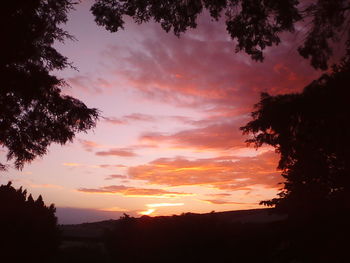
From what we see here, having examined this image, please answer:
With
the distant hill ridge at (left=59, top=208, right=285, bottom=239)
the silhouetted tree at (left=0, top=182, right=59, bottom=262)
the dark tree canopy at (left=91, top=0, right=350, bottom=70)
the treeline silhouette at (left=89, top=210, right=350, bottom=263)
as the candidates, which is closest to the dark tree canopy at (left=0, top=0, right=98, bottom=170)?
the dark tree canopy at (left=91, top=0, right=350, bottom=70)

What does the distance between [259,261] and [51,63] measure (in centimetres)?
2183

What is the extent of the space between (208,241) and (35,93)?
2211 centimetres

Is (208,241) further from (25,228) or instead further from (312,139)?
(25,228)

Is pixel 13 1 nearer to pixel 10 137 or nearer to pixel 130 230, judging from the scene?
pixel 10 137

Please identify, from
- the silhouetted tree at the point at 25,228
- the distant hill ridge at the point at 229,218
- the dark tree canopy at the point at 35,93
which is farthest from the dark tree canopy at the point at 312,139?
the silhouetted tree at the point at 25,228

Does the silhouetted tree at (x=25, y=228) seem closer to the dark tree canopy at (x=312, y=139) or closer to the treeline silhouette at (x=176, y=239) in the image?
the treeline silhouette at (x=176, y=239)

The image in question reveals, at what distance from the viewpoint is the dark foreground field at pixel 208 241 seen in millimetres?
23938

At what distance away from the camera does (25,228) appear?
27438 mm

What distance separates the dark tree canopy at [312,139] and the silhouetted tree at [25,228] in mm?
18032

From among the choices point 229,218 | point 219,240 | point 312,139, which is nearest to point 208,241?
point 219,240

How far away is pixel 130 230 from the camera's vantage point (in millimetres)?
35062

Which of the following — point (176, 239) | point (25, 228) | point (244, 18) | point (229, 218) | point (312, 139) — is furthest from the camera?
point (229, 218)

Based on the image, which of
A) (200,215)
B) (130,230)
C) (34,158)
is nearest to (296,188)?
(200,215)

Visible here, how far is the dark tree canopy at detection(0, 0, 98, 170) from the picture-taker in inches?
522
